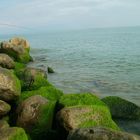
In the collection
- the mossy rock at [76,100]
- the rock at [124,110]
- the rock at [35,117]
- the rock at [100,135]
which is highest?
the rock at [100,135]

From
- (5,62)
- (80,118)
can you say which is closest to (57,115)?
(80,118)

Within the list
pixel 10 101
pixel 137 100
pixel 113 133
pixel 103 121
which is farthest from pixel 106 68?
pixel 113 133

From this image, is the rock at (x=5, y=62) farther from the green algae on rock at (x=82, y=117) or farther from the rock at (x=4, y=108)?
the green algae on rock at (x=82, y=117)

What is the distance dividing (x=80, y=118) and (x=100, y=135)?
6.32ft

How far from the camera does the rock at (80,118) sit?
364 inches

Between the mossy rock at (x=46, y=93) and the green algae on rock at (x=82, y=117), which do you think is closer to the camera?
the green algae on rock at (x=82, y=117)

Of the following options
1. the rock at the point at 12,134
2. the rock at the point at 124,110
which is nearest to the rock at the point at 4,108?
the rock at the point at 12,134

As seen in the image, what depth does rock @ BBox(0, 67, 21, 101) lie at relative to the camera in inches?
459

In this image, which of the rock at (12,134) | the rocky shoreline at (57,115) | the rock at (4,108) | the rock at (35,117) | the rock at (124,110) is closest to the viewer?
the rocky shoreline at (57,115)

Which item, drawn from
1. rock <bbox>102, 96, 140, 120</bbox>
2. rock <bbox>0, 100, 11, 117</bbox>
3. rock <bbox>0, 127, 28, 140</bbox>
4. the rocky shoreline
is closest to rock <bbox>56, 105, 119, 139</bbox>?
the rocky shoreline

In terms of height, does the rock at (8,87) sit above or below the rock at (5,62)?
above

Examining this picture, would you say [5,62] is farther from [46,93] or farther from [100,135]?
[100,135]

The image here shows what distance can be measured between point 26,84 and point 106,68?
1447cm

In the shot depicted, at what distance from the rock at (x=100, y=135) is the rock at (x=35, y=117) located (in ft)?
8.62
